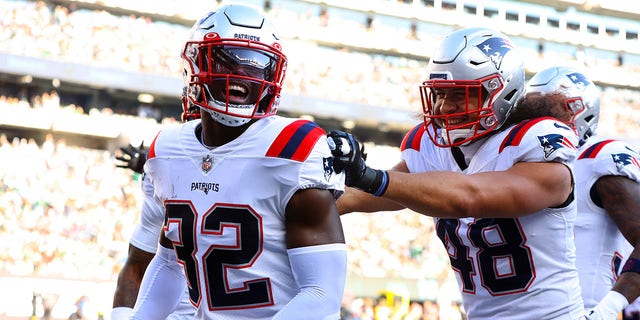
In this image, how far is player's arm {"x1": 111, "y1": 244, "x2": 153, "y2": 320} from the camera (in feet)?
11.4

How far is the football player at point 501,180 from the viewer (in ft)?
9.98

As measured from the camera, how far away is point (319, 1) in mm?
29344

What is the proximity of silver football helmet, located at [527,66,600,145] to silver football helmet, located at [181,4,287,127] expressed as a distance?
223cm

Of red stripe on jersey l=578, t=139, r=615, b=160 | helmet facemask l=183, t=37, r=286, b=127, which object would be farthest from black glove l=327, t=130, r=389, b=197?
red stripe on jersey l=578, t=139, r=615, b=160

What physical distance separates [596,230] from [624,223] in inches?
10.3

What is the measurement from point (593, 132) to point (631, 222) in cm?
97

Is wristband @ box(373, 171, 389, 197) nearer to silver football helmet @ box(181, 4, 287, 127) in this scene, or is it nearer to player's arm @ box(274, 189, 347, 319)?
player's arm @ box(274, 189, 347, 319)

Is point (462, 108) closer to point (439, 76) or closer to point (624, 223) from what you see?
point (439, 76)

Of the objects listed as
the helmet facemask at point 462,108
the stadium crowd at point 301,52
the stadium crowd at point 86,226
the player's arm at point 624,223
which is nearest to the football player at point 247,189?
the helmet facemask at point 462,108

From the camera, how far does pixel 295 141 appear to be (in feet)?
8.43

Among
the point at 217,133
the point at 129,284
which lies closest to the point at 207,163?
the point at 217,133

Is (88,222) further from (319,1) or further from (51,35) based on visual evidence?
(319,1)

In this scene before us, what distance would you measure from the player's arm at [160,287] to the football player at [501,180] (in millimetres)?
824

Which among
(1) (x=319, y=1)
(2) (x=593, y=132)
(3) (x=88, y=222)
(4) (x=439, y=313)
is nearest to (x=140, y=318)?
(2) (x=593, y=132)
